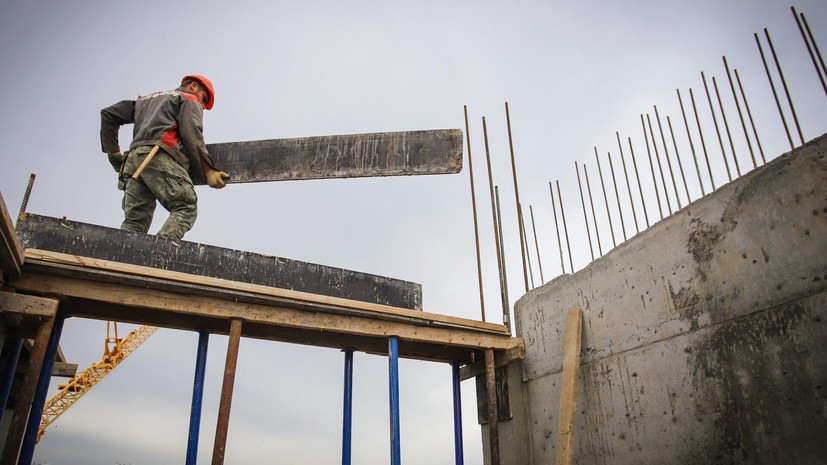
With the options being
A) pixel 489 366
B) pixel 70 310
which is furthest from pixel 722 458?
pixel 70 310

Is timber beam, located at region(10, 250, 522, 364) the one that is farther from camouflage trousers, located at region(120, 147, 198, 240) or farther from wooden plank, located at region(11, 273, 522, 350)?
camouflage trousers, located at region(120, 147, 198, 240)

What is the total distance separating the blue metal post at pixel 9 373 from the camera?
3.71 m

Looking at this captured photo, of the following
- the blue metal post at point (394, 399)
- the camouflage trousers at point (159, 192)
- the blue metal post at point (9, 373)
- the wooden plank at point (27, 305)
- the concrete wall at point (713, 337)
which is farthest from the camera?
the camouflage trousers at point (159, 192)

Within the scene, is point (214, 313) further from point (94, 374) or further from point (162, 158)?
point (94, 374)


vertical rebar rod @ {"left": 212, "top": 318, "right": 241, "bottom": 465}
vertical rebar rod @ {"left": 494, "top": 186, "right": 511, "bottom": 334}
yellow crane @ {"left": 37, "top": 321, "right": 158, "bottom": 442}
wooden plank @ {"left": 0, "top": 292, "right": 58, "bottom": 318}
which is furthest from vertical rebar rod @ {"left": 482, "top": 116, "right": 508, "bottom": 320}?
yellow crane @ {"left": 37, "top": 321, "right": 158, "bottom": 442}

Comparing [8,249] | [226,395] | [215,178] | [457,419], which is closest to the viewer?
[8,249]

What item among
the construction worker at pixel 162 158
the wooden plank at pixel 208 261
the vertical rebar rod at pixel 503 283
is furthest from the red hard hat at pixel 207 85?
the vertical rebar rod at pixel 503 283

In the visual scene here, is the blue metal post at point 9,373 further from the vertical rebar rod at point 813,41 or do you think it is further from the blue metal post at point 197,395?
the vertical rebar rod at point 813,41

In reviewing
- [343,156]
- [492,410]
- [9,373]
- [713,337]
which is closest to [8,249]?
[9,373]

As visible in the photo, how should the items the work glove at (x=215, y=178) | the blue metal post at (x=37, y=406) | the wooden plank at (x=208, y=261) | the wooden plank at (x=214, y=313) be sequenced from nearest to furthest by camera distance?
the blue metal post at (x=37, y=406), the wooden plank at (x=214, y=313), the wooden plank at (x=208, y=261), the work glove at (x=215, y=178)

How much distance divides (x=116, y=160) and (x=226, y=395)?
9.35ft

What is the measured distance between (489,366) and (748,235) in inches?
103

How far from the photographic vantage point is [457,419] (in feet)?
17.7

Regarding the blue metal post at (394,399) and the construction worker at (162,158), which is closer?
the blue metal post at (394,399)
